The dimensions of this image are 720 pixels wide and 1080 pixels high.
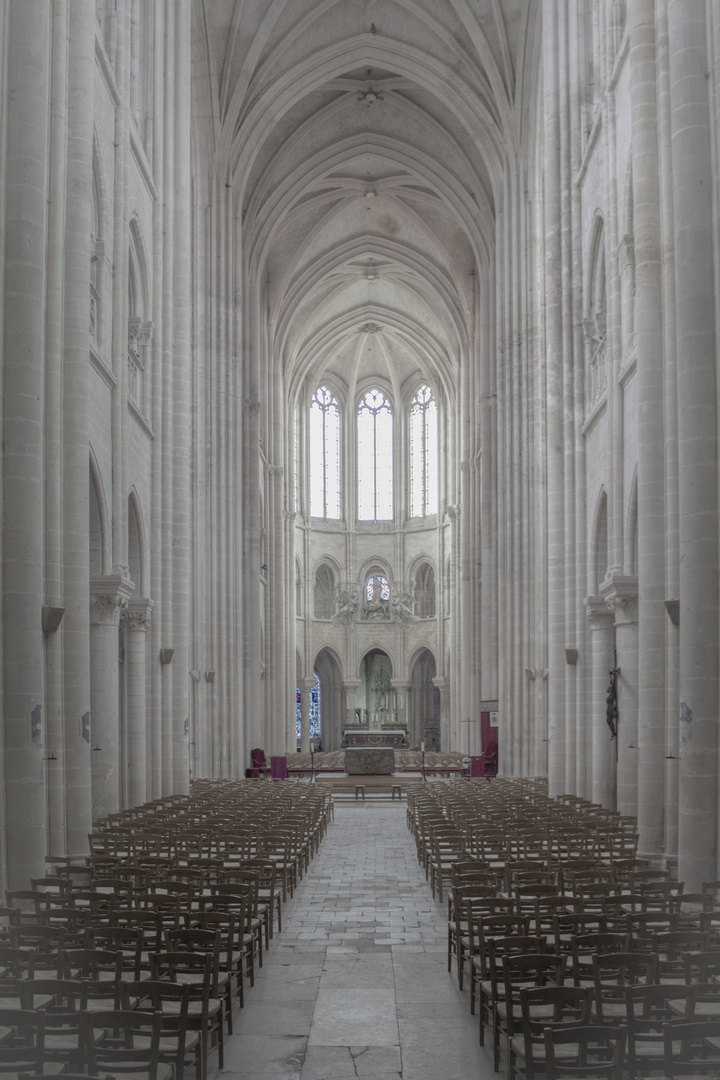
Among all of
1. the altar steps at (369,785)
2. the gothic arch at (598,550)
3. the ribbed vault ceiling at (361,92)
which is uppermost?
the ribbed vault ceiling at (361,92)

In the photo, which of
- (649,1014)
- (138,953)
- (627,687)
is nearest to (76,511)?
(138,953)

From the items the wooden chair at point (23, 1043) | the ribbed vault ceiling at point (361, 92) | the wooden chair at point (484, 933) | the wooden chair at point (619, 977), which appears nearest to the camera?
the wooden chair at point (23, 1043)

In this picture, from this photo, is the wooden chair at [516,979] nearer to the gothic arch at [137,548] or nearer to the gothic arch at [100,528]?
the gothic arch at [100,528]

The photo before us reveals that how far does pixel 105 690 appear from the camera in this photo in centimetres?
2112

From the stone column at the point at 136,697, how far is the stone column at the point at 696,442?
12817 mm

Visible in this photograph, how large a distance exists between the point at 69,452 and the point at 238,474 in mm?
26433

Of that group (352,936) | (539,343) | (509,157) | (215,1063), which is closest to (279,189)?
(509,157)

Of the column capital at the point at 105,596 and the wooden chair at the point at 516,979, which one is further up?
the column capital at the point at 105,596

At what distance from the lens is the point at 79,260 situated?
17797 millimetres

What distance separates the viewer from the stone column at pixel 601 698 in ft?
77.9

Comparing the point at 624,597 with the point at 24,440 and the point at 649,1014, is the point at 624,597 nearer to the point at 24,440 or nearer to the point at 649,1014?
the point at 24,440

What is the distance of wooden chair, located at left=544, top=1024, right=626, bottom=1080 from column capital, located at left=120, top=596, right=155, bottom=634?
17558 millimetres

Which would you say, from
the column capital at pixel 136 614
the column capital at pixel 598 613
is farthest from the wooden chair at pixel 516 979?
the column capital at pixel 136 614

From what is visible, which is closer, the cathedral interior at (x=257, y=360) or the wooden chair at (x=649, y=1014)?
the wooden chair at (x=649, y=1014)
